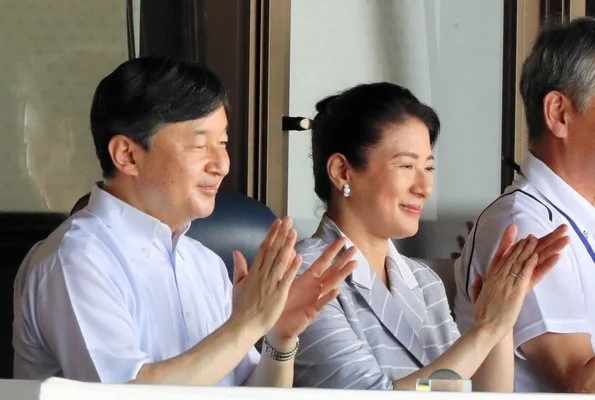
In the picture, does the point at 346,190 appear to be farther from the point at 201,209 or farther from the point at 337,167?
the point at 201,209

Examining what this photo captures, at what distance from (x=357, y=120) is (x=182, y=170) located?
1.29 ft

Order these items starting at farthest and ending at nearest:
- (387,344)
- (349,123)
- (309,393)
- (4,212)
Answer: (4,212) → (349,123) → (387,344) → (309,393)

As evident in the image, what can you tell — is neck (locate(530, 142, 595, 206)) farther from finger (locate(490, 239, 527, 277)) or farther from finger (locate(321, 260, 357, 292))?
finger (locate(321, 260, 357, 292))

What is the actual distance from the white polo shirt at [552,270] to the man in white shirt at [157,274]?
39cm

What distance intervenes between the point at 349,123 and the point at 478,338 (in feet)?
1.52

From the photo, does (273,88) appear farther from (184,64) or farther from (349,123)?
(184,64)

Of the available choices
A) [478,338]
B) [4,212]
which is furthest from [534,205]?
[4,212]

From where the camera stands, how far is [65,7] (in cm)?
314

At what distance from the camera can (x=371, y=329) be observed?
1.88 meters

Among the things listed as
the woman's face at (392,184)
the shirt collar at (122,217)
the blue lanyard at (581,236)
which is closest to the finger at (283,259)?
the shirt collar at (122,217)

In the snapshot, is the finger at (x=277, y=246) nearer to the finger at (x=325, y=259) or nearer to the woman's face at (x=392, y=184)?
the finger at (x=325, y=259)

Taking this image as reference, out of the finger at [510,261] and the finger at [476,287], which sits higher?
the finger at [510,261]

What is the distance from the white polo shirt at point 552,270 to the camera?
1.87m

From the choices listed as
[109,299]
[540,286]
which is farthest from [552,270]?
[109,299]
